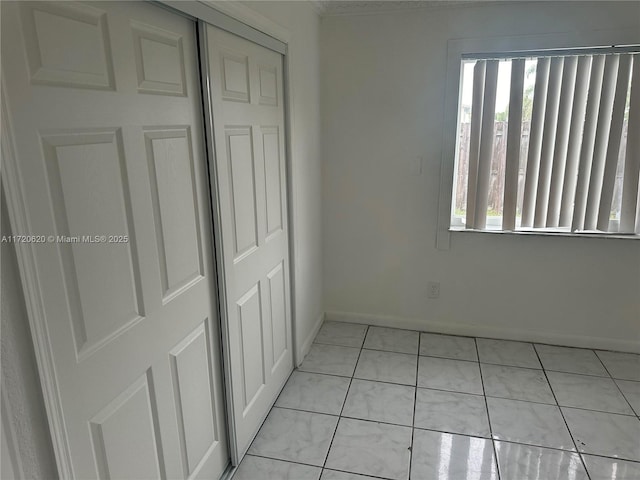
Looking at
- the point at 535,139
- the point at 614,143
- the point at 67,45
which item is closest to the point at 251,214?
the point at 67,45

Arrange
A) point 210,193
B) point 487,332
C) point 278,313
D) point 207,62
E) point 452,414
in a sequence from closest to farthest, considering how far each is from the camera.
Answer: point 207,62 < point 210,193 < point 452,414 < point 278,313 < point 487,332

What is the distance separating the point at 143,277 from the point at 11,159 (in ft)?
1.74

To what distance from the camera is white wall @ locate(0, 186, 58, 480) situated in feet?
2.91

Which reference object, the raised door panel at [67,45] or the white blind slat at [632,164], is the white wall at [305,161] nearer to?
the raised door panel at [67,45]

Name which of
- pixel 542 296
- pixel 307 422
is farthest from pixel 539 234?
pixel 307 422

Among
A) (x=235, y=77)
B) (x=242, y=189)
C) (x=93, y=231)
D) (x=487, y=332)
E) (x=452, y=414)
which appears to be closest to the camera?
(x=93, y=231)

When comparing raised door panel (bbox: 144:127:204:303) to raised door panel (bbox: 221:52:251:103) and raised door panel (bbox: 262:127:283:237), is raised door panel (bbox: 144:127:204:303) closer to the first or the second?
raised door panel (bbox: 221:52:251:103)

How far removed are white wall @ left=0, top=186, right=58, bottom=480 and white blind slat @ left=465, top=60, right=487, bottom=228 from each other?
2596 mm

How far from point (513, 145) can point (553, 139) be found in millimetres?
230

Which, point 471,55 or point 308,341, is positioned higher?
point 471,55

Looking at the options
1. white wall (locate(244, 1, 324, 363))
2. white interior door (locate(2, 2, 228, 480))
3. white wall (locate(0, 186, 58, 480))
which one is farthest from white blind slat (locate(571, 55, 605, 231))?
white wall (locate(0, 186, 58, 480))

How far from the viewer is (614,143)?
2607mm

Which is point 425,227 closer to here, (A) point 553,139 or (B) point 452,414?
(A) point 553,139

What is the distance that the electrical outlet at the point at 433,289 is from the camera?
3.16 meters
